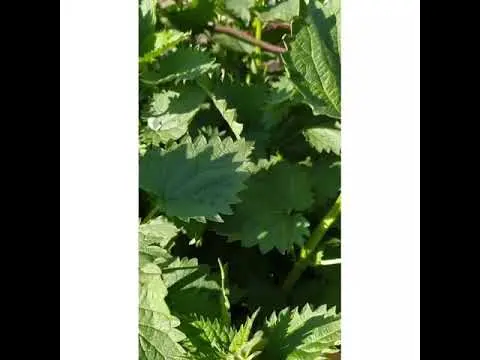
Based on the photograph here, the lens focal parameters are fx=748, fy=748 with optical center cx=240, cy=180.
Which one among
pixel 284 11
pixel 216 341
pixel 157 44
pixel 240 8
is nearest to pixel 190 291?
pixel 216 341

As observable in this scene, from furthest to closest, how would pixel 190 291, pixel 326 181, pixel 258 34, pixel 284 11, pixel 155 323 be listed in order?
1. pixel 258 34
2. pixel 284 11
3. pixel 326 181
4. pixel 190 291
5. pixel 155 323

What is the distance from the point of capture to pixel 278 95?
1.07 m

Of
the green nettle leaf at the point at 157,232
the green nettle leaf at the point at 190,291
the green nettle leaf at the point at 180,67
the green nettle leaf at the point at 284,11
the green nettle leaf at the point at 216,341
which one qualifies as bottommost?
the green nettle leaf at the point at 216,341

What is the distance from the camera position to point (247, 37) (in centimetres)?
136

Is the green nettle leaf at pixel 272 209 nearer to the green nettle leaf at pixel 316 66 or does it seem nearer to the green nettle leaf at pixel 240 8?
the green nettle leaf at pixel 316 66

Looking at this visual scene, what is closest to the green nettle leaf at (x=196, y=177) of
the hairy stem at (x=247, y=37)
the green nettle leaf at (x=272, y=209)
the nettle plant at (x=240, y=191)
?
the nettle plant at (x=240, y=191)

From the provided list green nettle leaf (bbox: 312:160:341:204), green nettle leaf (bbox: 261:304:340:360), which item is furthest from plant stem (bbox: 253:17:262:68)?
green nettle leaf (bbox: 261:304:340:360)

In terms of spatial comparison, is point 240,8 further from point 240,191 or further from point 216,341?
point 216,341

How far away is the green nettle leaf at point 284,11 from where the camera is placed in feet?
3.87

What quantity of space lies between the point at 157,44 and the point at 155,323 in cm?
44
